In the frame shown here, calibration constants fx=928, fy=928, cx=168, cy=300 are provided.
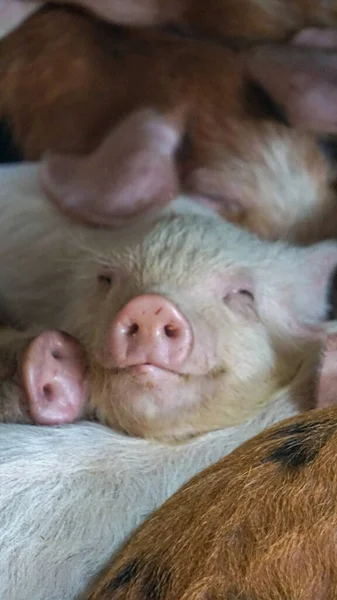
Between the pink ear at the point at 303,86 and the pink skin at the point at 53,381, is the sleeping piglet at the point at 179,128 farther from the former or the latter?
the pink skin at the point at 53,381

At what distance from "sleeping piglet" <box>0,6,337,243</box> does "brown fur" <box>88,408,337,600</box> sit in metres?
0.40

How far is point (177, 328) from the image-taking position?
740 millimetres

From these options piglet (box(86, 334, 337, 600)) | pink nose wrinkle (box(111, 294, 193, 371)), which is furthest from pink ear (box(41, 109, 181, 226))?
piglet (box(86, 334, 337, 600))

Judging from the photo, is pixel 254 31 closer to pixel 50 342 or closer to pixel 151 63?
pixel 151 63

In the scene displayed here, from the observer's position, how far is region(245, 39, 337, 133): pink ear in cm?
102

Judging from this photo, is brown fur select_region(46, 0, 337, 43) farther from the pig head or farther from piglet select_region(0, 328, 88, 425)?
piglet select_region(0, 328, 88, 425)

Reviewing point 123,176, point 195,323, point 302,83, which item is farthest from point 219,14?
point 195,323

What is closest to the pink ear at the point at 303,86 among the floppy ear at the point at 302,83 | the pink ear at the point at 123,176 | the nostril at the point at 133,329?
the floppy ear at the point at 302,83

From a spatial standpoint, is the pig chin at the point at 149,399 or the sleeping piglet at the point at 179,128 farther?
the sleeping piglet at the point at 179,128

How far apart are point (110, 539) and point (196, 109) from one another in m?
0.53

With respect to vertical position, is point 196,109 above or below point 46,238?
above

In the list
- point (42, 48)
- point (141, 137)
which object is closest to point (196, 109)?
point (141, 137)

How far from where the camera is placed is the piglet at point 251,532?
57cm

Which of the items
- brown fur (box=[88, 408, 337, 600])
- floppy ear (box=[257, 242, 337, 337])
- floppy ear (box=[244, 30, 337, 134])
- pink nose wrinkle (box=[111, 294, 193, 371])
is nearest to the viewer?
brown fur (box=[88, 408, 337, 600])
